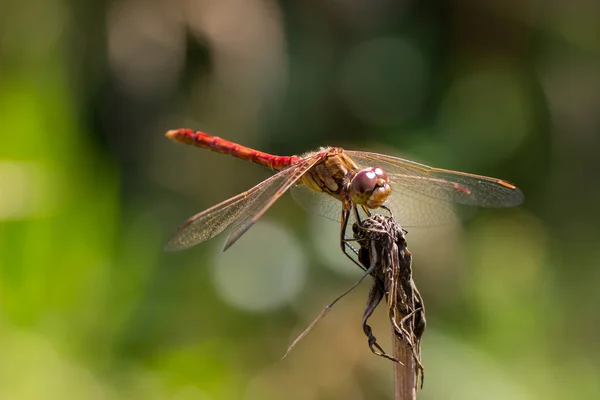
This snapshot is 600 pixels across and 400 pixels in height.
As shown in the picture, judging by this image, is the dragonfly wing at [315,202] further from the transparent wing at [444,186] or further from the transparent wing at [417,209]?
the transparent wing at [444,186]

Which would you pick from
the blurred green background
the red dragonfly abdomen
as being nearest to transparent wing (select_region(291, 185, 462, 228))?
the red dragonfly abdomen

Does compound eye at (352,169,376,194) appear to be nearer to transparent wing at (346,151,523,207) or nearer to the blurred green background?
transparent wing at (346,151,523,207)

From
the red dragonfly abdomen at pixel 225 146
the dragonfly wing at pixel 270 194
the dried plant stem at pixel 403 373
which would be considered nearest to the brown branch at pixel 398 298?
the dried plant stem at pixel 403 373

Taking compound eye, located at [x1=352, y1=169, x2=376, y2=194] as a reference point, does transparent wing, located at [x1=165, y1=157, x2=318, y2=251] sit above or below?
below

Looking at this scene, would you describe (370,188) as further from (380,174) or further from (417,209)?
(417,209)

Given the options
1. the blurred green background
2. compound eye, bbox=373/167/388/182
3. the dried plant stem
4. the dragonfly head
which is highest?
compound eye, bbox=373/167/388/182

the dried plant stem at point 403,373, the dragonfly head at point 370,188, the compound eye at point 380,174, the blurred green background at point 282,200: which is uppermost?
the compound eye at point 380,174

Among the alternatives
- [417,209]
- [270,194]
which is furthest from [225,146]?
[417,209]

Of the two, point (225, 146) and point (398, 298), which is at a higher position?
point (398, 298)
